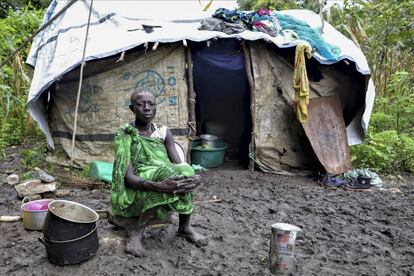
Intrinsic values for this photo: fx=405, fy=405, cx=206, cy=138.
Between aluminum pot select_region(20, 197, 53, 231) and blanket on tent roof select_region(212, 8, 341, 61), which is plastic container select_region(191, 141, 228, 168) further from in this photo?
aluminum pot select_region(20, 197, 53, 231)

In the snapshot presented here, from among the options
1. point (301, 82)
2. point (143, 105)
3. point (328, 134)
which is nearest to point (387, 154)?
point (328, 134)

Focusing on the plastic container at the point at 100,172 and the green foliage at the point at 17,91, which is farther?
the green foliage at the point at 17,91

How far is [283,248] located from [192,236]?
80 cm

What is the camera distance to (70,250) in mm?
2729

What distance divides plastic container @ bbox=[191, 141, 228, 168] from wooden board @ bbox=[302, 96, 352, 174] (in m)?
1.39

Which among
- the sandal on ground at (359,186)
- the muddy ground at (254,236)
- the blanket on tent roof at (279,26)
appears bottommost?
the muddy ground at (254,236)

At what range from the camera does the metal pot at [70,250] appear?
8.91 ft

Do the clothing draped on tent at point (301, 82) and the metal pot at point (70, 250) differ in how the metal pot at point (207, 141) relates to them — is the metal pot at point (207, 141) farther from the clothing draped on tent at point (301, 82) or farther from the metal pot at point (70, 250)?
the metal pot at point (70, 250)

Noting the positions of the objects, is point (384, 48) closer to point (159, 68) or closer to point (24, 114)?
point (159, 68)

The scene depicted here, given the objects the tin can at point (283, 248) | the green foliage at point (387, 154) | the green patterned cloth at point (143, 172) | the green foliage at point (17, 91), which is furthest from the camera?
the green foliage at point (17, 91)

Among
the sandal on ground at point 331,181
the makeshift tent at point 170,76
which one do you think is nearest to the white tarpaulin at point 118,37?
the makeshift tent at point 170,76

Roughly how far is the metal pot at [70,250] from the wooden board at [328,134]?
3.67 m

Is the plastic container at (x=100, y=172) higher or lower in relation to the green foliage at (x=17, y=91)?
lower

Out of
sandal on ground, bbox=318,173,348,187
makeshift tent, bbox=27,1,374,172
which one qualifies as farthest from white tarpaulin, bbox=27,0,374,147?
sandal on ground, bbox=318,173,348,187
